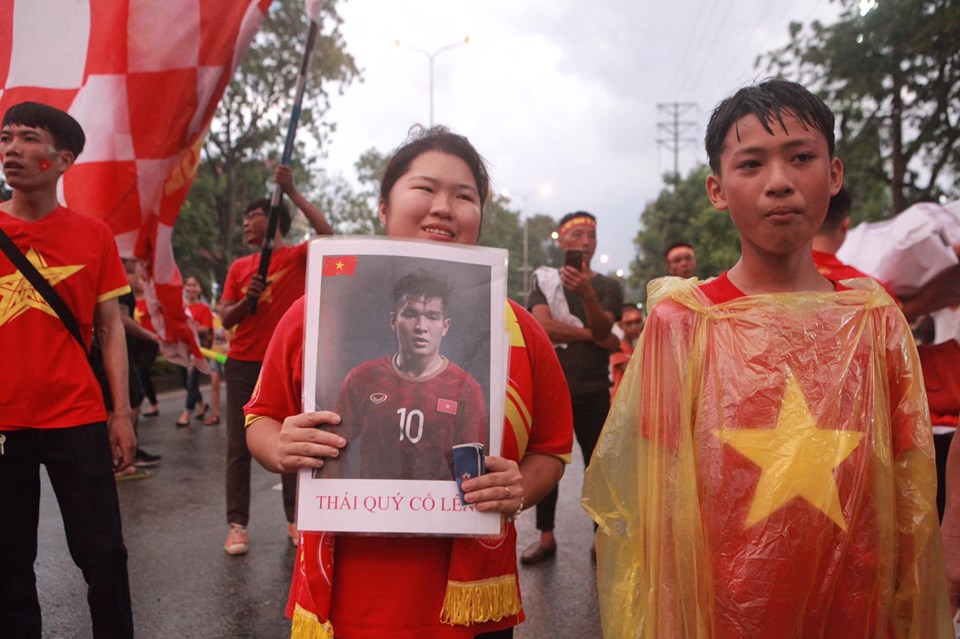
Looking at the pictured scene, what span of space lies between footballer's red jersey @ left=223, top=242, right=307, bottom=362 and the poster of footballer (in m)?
2.98

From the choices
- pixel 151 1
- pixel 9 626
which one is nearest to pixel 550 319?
pixel 151 1

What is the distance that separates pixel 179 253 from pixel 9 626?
21.1 m

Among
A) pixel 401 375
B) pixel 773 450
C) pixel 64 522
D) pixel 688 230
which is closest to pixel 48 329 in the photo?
pixel 64 522

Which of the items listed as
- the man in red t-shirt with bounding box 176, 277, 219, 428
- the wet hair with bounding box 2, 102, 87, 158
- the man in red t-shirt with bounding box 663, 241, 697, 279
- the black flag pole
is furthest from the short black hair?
the man in red t-shirt with bounding box 176, 277, 219, 428

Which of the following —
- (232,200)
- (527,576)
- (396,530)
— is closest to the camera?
(396,530)

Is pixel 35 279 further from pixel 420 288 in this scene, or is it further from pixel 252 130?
pixel 252 130

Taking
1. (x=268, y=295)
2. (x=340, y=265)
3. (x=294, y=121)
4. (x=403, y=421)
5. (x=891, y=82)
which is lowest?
(x=403, y=421)

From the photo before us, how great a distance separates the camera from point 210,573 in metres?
3.79

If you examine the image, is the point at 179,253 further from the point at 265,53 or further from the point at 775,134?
the point at 775,134

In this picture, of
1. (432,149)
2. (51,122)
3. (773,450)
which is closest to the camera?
(773,450)

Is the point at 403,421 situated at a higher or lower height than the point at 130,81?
lower

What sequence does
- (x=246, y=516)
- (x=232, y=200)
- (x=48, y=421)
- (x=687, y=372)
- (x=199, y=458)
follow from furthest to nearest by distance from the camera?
(x=232, y=200) → (x=199, y=458) → (x=246, y=516) → (x=48, y=421) → (x=687, y=372)

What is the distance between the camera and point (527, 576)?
12.4ft

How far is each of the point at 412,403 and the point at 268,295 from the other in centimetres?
315
